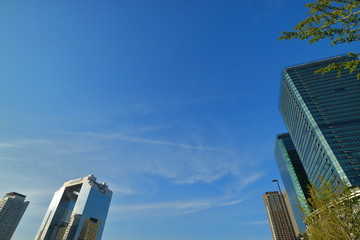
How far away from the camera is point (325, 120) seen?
287 feet

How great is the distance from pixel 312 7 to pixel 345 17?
5.80 feet

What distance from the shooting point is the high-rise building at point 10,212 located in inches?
5689

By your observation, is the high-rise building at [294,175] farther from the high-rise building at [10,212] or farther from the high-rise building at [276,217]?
the high-rise building at [10,212]

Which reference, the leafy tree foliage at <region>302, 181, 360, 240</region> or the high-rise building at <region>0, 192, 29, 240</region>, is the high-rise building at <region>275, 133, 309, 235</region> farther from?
the high-rise building at <region>0, 192, 29, 240</region>

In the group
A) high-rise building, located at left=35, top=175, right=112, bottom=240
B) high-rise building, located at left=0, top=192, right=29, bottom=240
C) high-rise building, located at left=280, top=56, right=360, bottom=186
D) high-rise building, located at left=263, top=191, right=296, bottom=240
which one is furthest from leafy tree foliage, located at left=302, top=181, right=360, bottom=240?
high-rise building, located at left=0, top=192, right=29, bottom=240

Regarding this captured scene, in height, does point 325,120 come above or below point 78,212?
above

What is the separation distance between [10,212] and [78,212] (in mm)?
57569

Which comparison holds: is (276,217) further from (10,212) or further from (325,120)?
(10,212)

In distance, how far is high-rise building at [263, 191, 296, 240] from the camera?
152375mm

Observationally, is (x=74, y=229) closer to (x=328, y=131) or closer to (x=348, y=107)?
(x=328, y=131)

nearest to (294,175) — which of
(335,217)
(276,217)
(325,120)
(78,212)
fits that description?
(325,120)

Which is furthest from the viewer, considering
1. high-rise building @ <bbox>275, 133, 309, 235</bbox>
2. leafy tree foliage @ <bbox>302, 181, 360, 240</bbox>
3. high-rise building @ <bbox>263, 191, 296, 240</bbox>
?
high-rise building @ <bbox>263, 191, 296, 240</bbox>

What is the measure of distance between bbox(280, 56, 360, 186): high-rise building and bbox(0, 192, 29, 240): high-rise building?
210 metres

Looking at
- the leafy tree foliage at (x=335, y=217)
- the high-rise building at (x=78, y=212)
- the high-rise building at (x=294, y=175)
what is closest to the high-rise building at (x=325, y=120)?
the high-rise building at (x=294, y=175)
